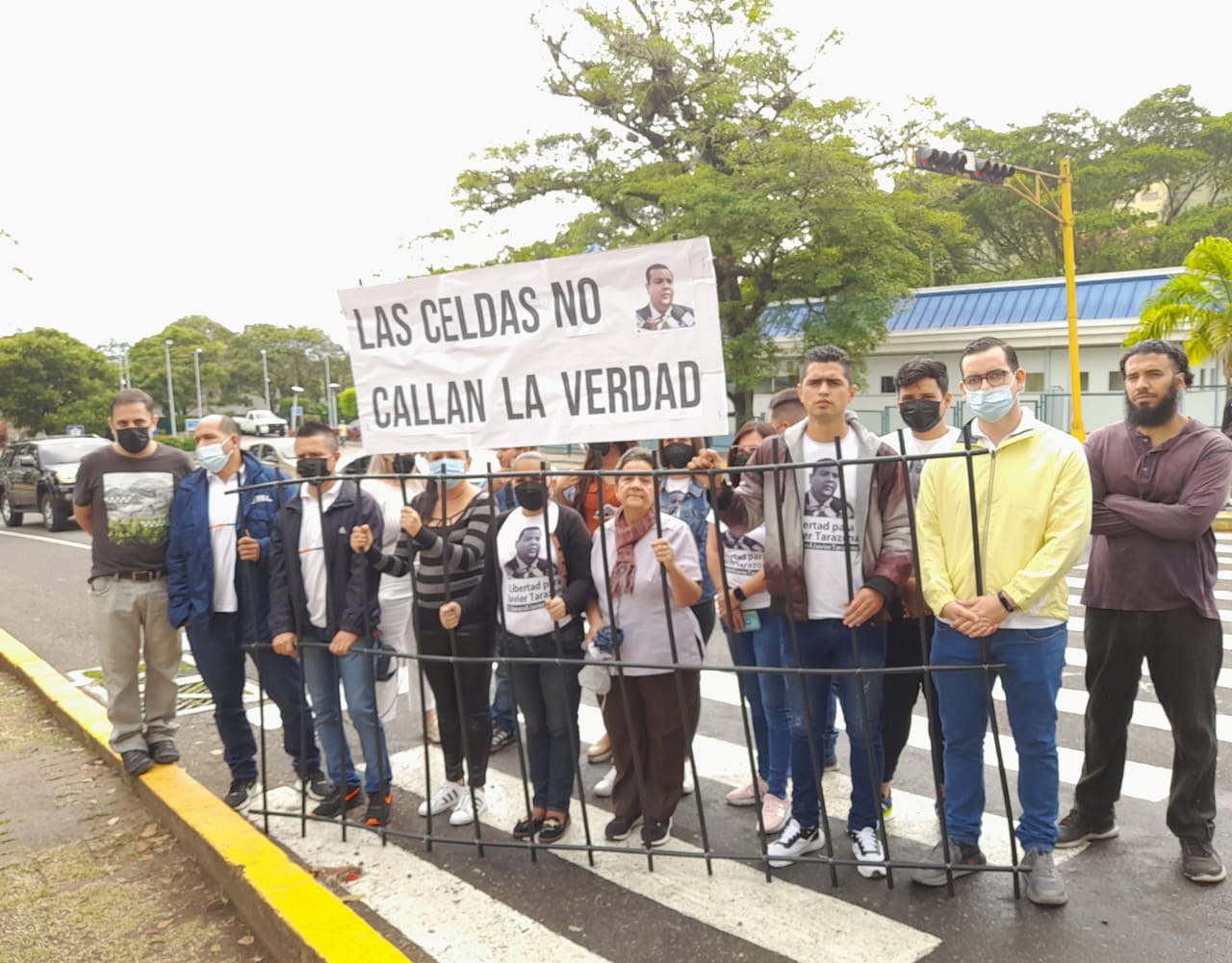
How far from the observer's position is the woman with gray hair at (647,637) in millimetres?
3904

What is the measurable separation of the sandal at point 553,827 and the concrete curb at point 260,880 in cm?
90

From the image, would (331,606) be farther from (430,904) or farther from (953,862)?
(953,862)

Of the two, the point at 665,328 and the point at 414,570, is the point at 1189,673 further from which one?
the point at 414,570

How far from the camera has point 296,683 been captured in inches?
188

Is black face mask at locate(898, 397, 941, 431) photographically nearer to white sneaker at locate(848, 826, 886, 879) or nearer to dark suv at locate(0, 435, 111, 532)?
white sneaker at locate(848, 826, 886, 879)

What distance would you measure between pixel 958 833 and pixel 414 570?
2.45 meters

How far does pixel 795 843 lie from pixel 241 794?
2.61 m

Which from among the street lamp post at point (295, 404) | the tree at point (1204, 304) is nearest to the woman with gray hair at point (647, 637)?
the tree at point (1204, 304)

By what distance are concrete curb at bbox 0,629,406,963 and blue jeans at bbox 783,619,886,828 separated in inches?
63.6

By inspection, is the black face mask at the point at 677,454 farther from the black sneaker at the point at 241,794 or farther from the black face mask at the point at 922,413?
the black sneaker at the point at 241,794

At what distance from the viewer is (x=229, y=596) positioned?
4660mm

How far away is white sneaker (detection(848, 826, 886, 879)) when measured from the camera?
147 inches

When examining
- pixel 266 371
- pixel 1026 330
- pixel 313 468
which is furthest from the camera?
pixel 266 371

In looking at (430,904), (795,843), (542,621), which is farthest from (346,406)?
(795,843)
